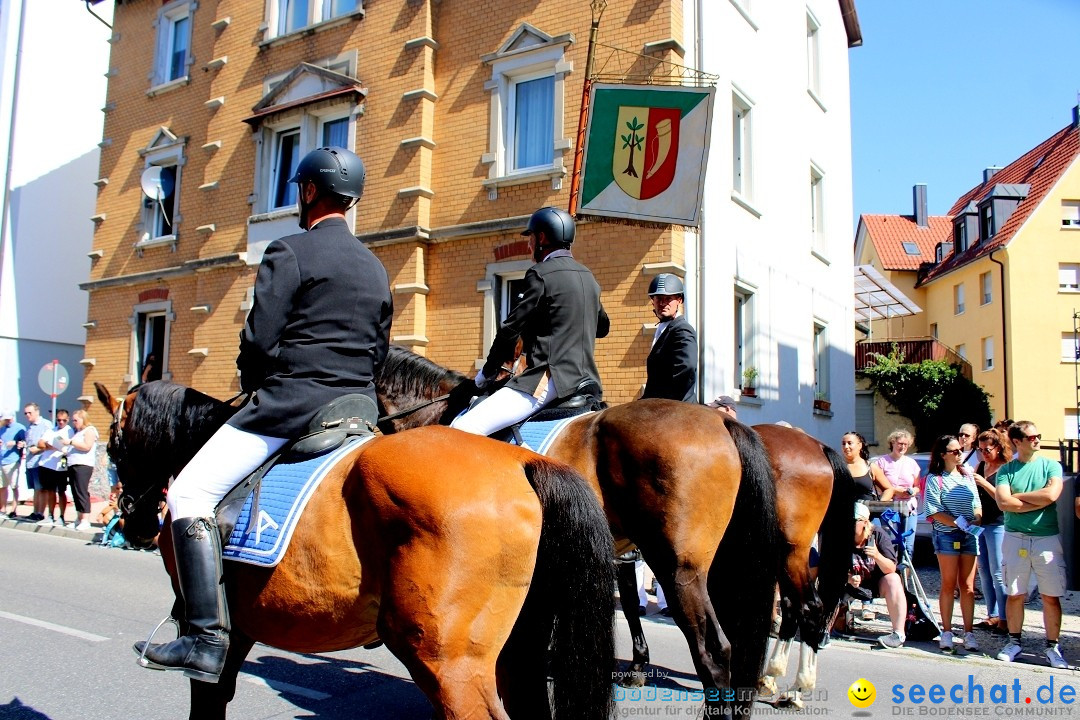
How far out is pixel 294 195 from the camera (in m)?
18.0

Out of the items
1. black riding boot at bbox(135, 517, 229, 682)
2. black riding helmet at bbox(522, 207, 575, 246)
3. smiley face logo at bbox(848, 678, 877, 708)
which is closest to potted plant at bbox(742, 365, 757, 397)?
smiley face logo at bbox(848, 678, 877, 708)

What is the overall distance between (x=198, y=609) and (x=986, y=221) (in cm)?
4414

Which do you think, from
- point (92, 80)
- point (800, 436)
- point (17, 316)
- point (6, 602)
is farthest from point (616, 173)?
point (92, 80)

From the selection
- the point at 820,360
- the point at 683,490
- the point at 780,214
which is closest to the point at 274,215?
the point at 780,214

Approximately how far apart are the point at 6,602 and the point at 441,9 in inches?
502

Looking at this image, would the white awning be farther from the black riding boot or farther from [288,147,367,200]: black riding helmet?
the black riding boot

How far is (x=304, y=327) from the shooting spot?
3592mm

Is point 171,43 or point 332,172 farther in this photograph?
point 171,43

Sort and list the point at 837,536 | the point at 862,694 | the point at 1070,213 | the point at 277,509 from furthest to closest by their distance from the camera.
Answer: the point at 1070,213 < the point at 837,536 < the point at 862,694 < the point at 277,509

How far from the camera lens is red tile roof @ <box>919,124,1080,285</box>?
120 ft

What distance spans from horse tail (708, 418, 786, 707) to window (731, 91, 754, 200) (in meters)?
11.8

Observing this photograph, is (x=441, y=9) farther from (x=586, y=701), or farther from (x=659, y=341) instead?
(x=586, y=701)

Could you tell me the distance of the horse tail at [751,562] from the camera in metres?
5.18

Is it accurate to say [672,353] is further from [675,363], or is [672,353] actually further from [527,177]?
[527,177]
